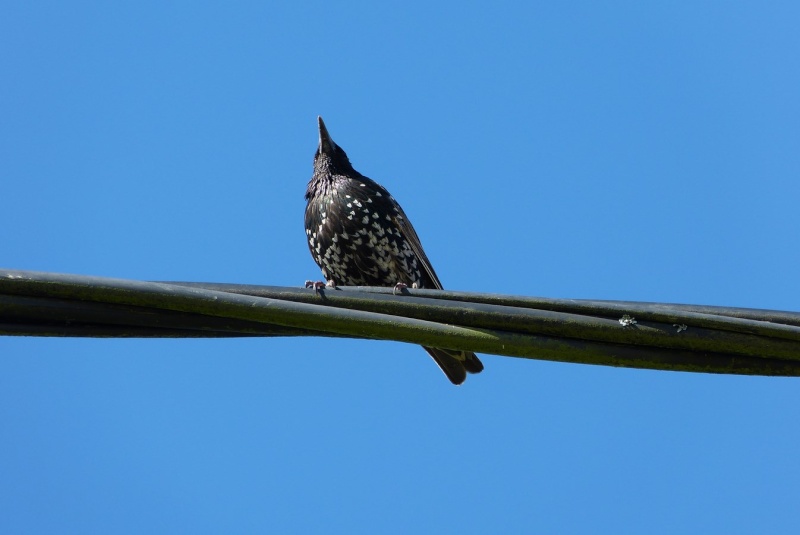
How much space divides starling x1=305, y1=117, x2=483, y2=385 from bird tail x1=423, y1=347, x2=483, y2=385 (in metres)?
0.12

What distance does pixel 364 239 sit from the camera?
567 cm

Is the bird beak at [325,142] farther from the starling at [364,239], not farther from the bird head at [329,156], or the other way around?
the starling at [364,239]

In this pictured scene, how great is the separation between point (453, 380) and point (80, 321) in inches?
118

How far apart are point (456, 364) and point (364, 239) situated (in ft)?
2.86

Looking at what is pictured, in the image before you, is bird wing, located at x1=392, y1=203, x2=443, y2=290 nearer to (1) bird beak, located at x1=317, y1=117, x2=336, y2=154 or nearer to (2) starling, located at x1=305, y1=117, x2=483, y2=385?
(2) starling, located at x1=305, y1=117, x2=483, y2=385

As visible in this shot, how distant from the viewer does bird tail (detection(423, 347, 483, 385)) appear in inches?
206

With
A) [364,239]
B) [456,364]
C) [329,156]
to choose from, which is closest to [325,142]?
[329,156]

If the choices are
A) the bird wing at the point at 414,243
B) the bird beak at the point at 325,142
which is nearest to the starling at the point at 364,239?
the bird wing at the point at 414,243

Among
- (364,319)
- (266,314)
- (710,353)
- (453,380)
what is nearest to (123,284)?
(266,314)

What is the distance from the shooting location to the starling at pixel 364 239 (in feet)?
18.6

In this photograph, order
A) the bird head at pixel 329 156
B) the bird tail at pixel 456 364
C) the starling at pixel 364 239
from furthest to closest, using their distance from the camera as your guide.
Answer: the bird head at pixel 329 156 < the starling at pixel 364 239 < the bird tail at pixel 456 364

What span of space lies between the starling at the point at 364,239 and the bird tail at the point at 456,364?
0.12 metres

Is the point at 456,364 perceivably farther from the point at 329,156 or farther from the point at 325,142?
the point at 325,142

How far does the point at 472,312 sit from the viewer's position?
8.73ft
